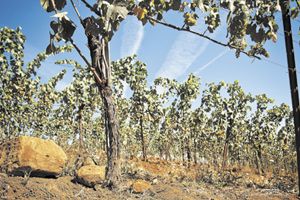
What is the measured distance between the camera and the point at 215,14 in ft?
14.5

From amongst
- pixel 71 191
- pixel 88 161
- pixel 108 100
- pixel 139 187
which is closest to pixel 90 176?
pixel 71 191

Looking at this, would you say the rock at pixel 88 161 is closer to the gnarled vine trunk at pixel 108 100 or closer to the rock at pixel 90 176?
the rock at pixel 90 176

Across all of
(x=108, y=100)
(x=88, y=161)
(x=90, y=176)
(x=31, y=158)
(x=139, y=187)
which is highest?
(x=108, y=100)

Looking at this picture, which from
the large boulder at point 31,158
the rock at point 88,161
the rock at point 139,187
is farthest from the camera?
the rock at point 88,161

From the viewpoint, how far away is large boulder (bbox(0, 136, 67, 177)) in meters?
6.68

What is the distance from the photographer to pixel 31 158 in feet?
22.2

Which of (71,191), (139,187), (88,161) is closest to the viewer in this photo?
(71,191)

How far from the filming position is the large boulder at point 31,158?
668 cm

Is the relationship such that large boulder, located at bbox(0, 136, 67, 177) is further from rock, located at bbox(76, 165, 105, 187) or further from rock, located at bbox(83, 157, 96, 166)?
rock, located at bbox(83, 157, 96, 166)

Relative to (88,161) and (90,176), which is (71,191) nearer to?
(90,176)

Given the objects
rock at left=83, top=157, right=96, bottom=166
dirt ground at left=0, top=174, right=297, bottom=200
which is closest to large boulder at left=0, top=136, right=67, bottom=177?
dirt ground at left=0, top=174, right=297, bottom=200

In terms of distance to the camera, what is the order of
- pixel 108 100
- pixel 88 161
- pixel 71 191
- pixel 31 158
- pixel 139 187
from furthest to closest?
pixel 88 161 < pixel 139 187 < pixel 108 100 < pixel 31 158 < pixel 71 191

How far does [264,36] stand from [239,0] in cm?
63

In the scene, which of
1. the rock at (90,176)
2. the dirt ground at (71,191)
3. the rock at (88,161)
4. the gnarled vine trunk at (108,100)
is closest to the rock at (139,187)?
the dirt ground at (71,191)
